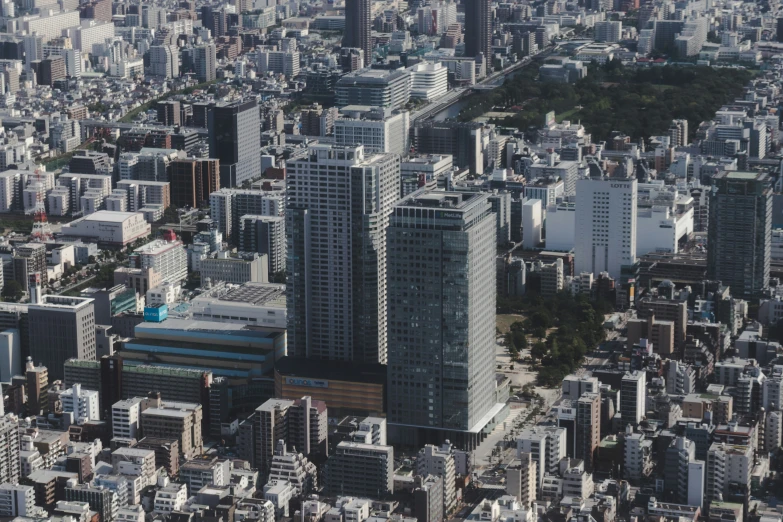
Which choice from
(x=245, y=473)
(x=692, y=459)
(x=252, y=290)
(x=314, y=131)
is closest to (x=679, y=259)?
(x=252, y=290)

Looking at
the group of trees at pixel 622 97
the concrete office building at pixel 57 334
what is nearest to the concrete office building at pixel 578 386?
the concrete office building at pixel 57 334

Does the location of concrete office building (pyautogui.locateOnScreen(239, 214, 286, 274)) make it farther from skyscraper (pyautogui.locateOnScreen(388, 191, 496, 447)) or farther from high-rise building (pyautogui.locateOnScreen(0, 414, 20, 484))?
high-rise building (pyautogui.locateOnScreen(0, 414, 20, 484))

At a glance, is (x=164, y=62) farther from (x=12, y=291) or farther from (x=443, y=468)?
(x=443, y=468)

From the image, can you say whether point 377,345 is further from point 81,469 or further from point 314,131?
point 314,131

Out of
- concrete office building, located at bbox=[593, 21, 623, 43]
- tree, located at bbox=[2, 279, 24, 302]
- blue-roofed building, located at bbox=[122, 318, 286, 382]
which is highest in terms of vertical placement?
concrete office building, located at bbox=[593, 21, 623, 43]

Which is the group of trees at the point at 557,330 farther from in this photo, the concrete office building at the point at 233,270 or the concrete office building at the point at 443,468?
the concrete office building at the point at 443,468

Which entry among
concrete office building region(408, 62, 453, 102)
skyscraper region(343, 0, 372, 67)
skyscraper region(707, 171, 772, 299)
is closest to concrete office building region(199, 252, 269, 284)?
skyscraper region(707, 171, 772, 299)

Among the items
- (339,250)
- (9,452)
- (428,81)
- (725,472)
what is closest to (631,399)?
(725,472)
